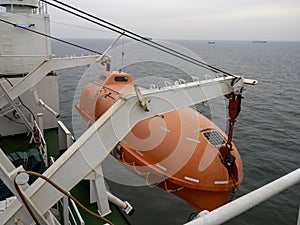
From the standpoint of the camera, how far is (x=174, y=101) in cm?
359

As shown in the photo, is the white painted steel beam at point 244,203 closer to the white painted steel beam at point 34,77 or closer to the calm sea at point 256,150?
the calm sea at point 256,150

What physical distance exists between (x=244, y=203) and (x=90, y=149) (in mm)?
2144

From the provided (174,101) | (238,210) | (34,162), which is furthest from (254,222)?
(238,210)

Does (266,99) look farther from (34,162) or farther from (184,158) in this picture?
(34,162)

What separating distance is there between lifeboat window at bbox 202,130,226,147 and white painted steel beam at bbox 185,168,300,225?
4103mm

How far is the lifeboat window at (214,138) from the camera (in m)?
5.25

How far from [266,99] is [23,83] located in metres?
16.3

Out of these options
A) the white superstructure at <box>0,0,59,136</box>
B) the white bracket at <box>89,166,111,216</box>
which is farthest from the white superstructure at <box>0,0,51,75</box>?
the white bracket at <box>89,166,111,216</box>

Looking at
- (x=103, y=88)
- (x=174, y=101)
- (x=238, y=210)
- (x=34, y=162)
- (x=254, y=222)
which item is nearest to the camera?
(x=238, y=210)

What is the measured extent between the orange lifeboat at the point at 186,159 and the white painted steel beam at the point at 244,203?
391 cm

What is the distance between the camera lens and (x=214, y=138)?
539 centimetres

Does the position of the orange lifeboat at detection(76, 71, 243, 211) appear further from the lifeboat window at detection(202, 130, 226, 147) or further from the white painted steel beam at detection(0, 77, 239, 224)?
the white painted steel beam at detection(0, 77, 239, 224)

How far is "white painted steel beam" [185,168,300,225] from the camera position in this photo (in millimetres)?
969

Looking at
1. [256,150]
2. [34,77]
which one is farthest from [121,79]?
[256,150]
